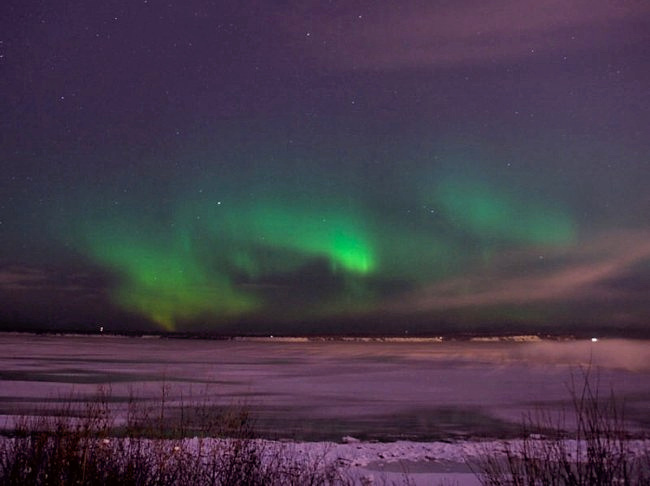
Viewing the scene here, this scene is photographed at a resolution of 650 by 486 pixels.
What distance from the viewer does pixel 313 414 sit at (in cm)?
2359

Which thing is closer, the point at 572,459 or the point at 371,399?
the point at 572,459

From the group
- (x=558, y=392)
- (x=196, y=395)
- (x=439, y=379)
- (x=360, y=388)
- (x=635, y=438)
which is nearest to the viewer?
(x=635, y=438)

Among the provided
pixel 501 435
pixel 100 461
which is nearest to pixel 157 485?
pixel 100 461

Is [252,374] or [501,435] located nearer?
[501,435]

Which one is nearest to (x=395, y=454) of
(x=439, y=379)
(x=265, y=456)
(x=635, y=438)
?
(x=265, y=456)

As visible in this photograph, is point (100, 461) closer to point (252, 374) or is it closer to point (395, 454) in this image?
point (395, 454)

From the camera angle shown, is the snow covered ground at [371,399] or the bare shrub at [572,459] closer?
the bare shrub at [572,459]

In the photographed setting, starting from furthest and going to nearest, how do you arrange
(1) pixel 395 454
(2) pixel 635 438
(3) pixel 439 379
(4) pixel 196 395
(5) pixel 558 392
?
(3) pixel 439 379 < (5) pixel 558 392 < (4) pixel 196 395 < (2) pixel 635 438 < (1) pixel 395 454

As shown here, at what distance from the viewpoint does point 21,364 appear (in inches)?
1833

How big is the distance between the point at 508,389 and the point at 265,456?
2039 cm

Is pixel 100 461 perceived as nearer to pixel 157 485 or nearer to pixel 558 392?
pixel 157 485

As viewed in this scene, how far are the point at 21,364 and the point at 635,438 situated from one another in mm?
40102

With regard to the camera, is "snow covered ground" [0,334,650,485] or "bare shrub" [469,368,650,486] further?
"snow covered ground" [0,334,650,485]

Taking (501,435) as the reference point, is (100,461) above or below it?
above
